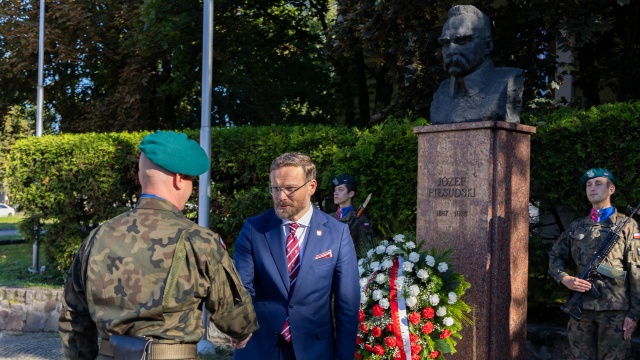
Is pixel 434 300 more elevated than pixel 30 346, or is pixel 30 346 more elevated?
pixel 434 300

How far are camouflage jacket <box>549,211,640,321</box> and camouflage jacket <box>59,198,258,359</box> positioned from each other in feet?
14.0

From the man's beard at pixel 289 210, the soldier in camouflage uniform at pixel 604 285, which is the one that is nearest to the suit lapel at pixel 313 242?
the man's beard at pixel 289 210

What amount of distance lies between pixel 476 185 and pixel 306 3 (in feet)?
50.4

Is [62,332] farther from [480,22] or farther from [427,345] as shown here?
[480,22]

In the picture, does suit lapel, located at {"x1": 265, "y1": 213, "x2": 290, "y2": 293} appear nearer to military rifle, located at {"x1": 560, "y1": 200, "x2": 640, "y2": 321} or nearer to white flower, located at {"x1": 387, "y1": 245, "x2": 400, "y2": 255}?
white flower, located at {"x1": 387, "y1": 245, "x2": 400, "y2": 255}

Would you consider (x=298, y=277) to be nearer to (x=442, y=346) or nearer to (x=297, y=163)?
(x=297, y=163)

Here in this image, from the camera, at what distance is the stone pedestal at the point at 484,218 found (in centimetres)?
691

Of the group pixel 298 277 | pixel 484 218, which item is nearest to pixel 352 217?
pixel 484 218

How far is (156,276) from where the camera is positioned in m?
3.19

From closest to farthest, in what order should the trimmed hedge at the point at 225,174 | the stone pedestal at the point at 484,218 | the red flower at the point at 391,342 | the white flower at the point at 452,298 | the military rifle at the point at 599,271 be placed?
the red flower at the point at 391,342 < the white flower at the point at 452,298 < the military rifle at the point at 599,271 < the stone pedestal at the point at 484,218 < the trimmed hedge at the point at 225,174

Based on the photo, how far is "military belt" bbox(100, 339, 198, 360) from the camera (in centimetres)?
314

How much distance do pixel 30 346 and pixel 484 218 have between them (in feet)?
22.6

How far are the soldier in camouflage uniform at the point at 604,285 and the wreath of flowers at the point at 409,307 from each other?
1.12 m

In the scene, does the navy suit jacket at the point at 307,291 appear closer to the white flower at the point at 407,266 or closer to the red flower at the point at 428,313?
the red flower at the point at 428,313
